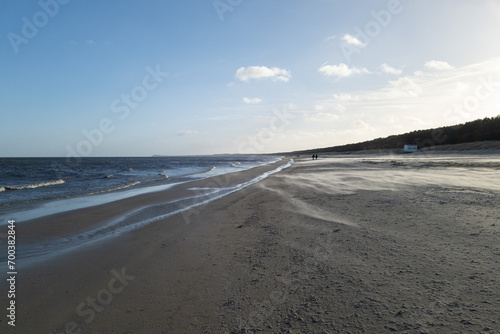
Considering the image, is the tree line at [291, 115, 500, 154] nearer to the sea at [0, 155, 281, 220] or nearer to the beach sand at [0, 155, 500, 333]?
the sea at [0, 155, 281, 220]

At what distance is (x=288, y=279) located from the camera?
3779 millimetres

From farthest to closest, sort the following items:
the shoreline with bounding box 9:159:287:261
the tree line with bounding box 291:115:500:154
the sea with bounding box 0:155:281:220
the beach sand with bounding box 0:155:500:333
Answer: the tree line with bounding box 291:115:500:154
the sea with bounding box 0:155:281:220
the shoreline with bounding box 9:159:287:261
the beach sand with bounding box 0:155:500:333

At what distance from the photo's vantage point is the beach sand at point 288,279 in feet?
9.32

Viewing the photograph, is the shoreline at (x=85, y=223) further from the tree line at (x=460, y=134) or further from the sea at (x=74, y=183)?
the tree line at (x=460, y=134)

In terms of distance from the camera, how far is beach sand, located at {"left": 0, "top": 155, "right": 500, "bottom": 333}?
2842 mm

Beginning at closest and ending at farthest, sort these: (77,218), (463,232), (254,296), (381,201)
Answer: (254,296) → (463,232) → (381,201) → (77,218)

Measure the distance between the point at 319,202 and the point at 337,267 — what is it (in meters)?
5.37

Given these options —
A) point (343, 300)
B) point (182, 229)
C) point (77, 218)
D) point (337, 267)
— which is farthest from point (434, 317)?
point (77, 218)

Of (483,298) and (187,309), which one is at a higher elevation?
(483,298)

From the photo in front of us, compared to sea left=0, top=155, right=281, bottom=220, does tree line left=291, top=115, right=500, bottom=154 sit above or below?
above

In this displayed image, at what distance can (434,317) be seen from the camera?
2.67 meters

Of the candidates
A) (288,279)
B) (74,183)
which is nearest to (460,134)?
(288,279)

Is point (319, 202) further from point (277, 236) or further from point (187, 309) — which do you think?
point (187, 309)

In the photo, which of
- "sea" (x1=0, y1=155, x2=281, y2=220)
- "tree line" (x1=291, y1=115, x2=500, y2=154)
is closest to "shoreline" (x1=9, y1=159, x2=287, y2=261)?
"sea" (x1=0, y1=155, x2=281, y2=220)
